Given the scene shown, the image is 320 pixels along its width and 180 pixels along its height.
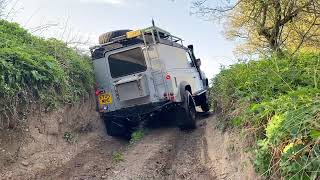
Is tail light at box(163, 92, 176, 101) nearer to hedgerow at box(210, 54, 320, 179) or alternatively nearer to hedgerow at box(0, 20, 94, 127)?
hedgerow at box(0, 20, 94, 127)

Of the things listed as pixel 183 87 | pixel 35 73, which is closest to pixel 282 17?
pixel 183 87

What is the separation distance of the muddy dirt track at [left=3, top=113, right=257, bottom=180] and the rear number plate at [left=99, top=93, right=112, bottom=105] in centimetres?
107

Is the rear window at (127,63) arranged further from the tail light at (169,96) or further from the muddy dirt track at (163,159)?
the muddy dirt track at (163,159)

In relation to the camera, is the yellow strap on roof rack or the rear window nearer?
the yellow strap on roof rack

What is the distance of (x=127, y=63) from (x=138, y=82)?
2.75ft

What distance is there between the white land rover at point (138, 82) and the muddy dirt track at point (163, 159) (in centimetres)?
67

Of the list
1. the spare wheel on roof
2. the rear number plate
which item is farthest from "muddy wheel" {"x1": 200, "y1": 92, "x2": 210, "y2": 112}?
the rear number plate

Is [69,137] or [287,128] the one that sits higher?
[69,137]

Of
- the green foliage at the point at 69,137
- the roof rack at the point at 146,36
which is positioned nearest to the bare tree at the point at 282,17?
the roof rack at the point at 146,36

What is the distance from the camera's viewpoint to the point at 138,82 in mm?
10383

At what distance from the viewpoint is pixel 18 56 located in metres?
8.44

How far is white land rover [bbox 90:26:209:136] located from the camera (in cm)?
1054

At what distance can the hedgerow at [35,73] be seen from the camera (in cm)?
781

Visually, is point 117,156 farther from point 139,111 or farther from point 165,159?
point 139,111
